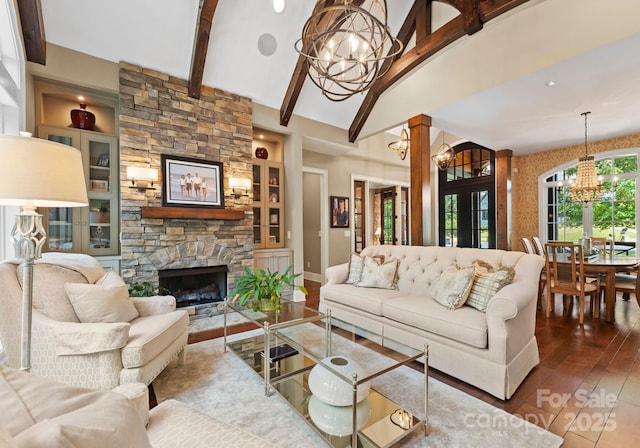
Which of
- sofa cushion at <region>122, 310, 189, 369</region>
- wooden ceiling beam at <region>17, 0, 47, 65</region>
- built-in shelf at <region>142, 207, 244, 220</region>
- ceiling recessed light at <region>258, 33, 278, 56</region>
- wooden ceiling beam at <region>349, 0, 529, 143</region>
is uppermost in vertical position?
ceiling recessed light at <region>258, 33, 278, 56</region>

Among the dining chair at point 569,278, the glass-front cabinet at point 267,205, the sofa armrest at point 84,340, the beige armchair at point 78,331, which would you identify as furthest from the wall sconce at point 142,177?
the dining chair at point 569,278

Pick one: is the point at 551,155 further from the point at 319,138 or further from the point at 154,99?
the point at 154,99

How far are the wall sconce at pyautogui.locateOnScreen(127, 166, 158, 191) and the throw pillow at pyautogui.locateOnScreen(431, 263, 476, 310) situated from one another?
3586mm

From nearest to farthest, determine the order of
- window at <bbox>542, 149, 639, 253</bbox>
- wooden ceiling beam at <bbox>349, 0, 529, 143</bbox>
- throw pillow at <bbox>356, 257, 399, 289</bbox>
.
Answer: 1. wooden ceiling beam at <bbox>349, 0, 529, 143</bbox>
2. throw pillow at <bbox>356, 257, 399, 289</bbox>
3. window at <bbox>542, 149, 639, 253</bbox>

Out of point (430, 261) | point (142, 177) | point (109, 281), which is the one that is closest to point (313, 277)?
point (430, 261)

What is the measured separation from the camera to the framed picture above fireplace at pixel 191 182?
3814 mm

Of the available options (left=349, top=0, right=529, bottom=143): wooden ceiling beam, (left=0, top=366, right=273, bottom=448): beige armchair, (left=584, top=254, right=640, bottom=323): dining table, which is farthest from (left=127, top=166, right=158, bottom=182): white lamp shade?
(left=584, top=254, right=640, bottom=323): dining table

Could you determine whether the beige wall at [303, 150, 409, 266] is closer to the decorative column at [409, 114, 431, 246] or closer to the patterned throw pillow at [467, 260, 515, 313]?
the decorative column at [409, 114, 431, 246]

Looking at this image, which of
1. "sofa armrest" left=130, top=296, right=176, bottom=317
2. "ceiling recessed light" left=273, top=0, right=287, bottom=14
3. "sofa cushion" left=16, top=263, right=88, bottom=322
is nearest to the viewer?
"sofa cushion" left=16, top=263, right=88, bottom=322

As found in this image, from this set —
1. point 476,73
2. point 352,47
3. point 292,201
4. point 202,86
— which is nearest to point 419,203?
point 476,73

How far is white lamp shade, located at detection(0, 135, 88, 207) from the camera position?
1.22m

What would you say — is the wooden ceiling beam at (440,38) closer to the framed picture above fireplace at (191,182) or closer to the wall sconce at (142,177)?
the framed picture above fireplace at (191,182)

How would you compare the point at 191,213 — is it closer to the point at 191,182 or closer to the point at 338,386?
the point at 191,182

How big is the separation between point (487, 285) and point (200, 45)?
4204 mm
